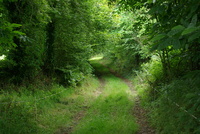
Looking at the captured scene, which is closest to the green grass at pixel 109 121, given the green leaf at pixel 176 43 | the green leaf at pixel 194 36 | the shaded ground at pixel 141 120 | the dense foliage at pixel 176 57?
the shaded ground at pixel 141 120

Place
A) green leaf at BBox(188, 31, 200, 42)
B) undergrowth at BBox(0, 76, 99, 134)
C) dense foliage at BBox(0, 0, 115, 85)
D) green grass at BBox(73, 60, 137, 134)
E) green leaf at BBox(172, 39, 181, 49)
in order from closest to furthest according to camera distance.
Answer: green leaf at BBox(188, 31, 200, 42) < green leaf at BBox(172, 39, 181, 49) < undergrowth at BBox(0, 76, 99, 134) < green grass at BBox(73, 60, 137, 134) < dense foliage at BBox(0, 0, 115, 85)

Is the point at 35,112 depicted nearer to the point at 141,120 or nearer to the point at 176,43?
the point at 141,120

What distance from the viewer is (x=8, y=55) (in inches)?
353

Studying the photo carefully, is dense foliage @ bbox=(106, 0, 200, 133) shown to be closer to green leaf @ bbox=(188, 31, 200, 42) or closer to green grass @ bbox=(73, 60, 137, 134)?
green leaf @ bbox=(188, 31, 200, 42)

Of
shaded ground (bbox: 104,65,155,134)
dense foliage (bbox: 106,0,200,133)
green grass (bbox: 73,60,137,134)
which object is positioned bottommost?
shaded ground (bbox: 104,65,155,134)

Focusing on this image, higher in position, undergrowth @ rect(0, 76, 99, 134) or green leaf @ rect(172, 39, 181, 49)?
green leaf @ rect(172, 39, 181, 49)

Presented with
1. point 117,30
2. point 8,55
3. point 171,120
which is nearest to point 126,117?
point 171,120

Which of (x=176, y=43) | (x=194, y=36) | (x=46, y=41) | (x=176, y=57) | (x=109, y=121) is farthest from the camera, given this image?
(x=46, y=41)

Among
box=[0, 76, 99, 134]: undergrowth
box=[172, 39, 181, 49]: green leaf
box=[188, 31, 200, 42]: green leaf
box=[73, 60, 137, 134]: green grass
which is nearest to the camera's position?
box=[188, 31, 200, 42]: green leaf

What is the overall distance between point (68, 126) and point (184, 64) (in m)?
5.76

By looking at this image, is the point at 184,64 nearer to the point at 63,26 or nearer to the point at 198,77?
the point at 198,77

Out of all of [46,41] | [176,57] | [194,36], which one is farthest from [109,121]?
[46,41]

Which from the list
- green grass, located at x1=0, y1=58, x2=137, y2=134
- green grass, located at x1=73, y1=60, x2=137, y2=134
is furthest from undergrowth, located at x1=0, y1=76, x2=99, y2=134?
green grass, located at x1=73, y1=60, x2=137, y2=134

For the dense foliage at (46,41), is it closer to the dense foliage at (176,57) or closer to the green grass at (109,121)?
the green grass at (109,121)
